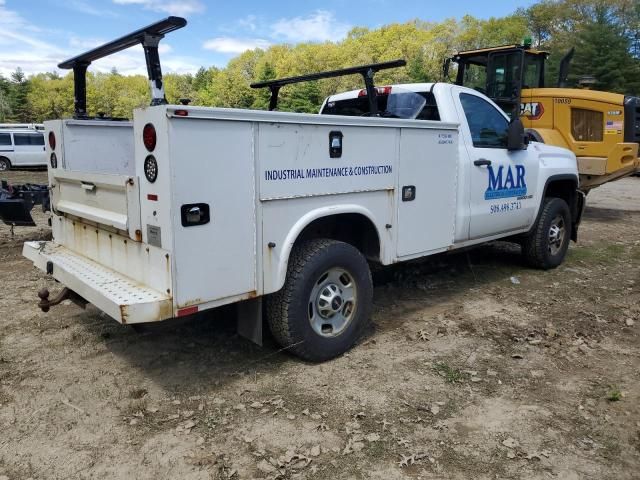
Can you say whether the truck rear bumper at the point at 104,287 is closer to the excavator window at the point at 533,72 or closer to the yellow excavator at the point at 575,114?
the yellow excavator at the point at 575,114

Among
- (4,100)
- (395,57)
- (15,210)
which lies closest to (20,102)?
(4,100)

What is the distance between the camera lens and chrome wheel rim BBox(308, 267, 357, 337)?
4.02 meters

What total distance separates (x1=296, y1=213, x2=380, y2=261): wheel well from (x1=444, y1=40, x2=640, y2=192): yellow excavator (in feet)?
21.7

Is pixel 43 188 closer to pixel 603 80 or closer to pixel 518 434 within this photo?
pixel 518 434

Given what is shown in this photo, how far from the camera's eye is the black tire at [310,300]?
3797 mm

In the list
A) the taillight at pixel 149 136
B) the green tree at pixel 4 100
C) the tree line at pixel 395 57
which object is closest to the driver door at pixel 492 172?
the taillight at pixel 149 136

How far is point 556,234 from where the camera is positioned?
22.6 ft

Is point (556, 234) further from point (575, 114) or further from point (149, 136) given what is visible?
point (149, 136)

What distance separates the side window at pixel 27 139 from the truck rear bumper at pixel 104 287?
22.4 metres

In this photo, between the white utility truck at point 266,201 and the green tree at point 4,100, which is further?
the green tree at point 4,100

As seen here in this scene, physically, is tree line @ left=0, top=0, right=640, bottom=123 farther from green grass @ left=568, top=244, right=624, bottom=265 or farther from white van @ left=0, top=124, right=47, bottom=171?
green grass @ left=568, top=244, right=624, bottom=265

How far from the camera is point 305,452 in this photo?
3027 mm

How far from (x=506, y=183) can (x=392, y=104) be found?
4.83 ft

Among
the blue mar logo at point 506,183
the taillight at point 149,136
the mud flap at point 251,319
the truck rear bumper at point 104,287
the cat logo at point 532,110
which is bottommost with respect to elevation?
the mud flap at point 251,319
